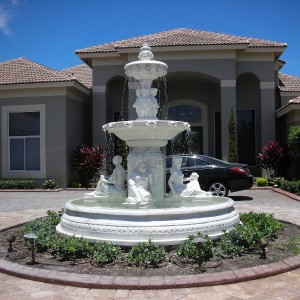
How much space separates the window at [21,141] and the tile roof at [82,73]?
5927 mm

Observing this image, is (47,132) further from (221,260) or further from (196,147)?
(221,260)

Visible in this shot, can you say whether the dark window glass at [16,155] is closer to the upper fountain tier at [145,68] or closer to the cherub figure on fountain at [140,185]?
the upper fountain tier at [145,68]

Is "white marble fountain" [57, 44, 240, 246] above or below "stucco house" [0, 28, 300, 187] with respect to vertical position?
below

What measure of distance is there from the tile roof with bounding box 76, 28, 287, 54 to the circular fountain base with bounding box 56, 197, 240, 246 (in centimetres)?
1493

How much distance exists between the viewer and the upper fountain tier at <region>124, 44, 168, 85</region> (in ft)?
28.2

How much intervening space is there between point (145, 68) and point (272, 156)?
13.0 meters

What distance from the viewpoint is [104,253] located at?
6.16 metres

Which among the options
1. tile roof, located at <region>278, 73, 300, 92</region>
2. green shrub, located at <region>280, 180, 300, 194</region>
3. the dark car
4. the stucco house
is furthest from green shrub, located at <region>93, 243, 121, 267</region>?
tile roof, located at <region>278, 73, 300, 92</region>

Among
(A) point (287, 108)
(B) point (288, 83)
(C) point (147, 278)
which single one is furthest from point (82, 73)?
(C) point (147, 278)

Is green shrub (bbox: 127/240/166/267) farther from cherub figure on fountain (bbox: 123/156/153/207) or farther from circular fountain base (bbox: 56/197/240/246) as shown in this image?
cherub figure on fountain (bbox: 123/156/153/207)

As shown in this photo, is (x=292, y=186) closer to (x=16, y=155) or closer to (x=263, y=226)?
(x=263, y=226)

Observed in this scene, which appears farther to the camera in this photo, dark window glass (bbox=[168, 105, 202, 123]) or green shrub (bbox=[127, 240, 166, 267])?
dark window glass (bbox=[168, 105, 202, 123])

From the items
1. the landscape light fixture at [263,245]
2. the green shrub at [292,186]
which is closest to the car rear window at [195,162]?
the green shrub at [292,186]

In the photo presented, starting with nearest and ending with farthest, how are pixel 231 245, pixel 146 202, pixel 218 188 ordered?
pixel 231 245
pixel 146 202
pixel 218 188
